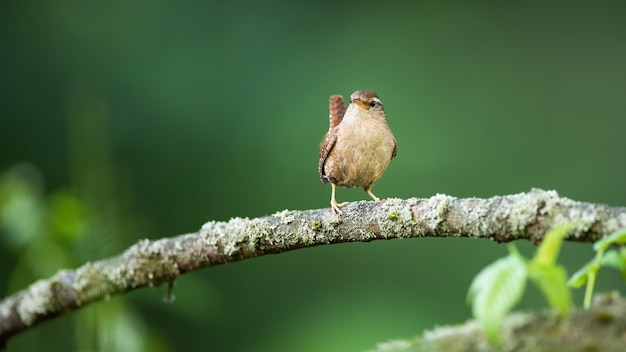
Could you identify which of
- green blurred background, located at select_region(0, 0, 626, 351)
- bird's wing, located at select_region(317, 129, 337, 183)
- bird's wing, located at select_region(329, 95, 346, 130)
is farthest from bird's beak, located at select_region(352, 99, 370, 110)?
green blurred background, located at select_region(0, 0, 626, 351)

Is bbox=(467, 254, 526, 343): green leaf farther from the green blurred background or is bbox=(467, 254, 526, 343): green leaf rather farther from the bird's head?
the green blurred background

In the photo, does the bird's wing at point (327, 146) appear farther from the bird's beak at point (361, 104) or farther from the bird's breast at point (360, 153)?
the bird's beak at point (361, 104)

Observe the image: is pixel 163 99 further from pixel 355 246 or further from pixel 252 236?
pixel 252 236

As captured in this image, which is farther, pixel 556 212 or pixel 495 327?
pixel 556 212

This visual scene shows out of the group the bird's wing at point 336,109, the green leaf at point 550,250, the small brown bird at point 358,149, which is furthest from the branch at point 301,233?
the bird's wing at point 336,109

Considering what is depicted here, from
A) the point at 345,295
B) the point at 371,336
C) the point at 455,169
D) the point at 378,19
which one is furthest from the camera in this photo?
the point at 378,19

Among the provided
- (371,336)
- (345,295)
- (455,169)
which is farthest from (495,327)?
(455,169)

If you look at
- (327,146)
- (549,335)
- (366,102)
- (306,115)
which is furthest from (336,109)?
(306,115)
